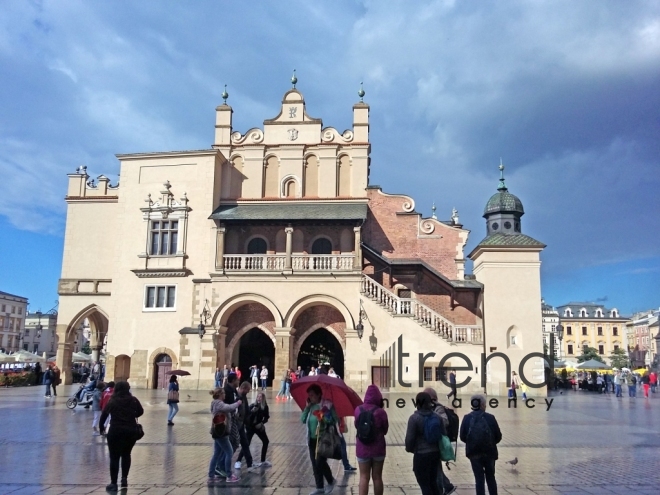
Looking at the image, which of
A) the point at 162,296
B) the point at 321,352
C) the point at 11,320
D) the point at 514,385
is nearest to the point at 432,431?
the point at 514,385

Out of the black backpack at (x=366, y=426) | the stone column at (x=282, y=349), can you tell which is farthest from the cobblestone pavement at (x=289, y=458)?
the stone column at (x=282, y=349)

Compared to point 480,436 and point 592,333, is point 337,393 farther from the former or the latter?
point 592,333

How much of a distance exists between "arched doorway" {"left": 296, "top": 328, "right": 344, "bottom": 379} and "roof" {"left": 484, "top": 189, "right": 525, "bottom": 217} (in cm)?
1256

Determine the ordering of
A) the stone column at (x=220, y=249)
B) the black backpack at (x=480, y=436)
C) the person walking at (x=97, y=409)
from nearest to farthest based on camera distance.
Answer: the black backpack at (x=480, y=436) < the person walking at (x=97, y=409) < the stone column at (x=220, y=249)

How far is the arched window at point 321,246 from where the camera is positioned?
114ft

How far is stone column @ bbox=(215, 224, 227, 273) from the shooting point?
32906 mm

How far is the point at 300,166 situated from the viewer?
120 ft

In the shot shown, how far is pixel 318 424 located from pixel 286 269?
23.3 meters

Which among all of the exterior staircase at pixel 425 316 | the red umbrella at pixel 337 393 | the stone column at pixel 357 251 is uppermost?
the stone column at pixel 357 251

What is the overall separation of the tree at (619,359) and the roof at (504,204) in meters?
84.9

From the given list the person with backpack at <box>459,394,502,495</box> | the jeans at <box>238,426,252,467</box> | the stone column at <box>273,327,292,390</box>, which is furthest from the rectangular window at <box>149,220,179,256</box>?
the person with backpack at <box>459,394,502,495</box>

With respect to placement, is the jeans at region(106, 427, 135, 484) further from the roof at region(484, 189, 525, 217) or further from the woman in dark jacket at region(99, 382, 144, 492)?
the roof at region(484, 189, 525, 217)

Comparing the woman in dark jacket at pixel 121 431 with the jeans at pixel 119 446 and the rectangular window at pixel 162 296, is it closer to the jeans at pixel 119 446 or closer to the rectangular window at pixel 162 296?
the jeans at pixel 119 446

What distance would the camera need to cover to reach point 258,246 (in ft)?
116
